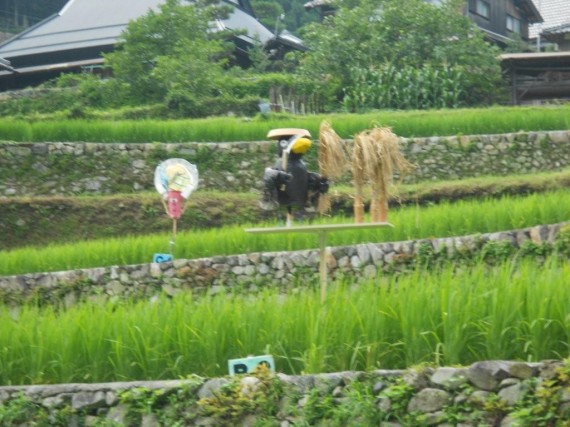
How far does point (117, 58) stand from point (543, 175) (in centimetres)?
1179

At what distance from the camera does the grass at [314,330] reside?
7.50 m

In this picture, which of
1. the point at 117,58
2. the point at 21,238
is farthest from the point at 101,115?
the point at 21,238

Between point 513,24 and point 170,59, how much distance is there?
52.4ft

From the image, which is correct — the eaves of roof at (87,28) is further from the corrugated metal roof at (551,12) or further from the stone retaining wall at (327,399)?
the stone retaining wall at (327,399)

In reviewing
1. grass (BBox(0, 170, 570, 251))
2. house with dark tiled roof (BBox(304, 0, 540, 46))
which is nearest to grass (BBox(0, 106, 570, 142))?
grass (BBox(0, 170, 570, 251))

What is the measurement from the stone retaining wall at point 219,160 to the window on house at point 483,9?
17.2m

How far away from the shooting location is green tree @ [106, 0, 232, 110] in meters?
25.0

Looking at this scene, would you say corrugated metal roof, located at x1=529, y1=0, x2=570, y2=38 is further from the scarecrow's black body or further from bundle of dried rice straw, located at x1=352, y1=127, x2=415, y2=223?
bundle of dried rice straw, located at x1=352, y1=127, x2=415, y2=223

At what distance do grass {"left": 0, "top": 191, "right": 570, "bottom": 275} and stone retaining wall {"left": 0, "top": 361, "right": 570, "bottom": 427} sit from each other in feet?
17.6

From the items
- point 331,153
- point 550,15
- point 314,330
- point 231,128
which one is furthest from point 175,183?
point 550,15

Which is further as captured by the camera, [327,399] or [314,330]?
[314,330]

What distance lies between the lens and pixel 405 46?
2720 cm

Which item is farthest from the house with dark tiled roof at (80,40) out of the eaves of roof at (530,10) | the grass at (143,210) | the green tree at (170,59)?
the grass at (143,210)

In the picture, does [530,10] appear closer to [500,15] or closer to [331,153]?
[500,15]
